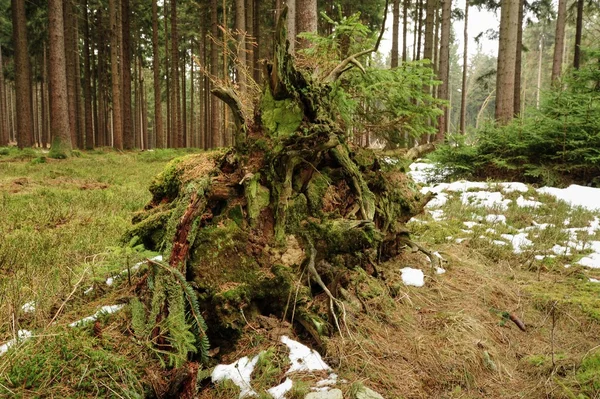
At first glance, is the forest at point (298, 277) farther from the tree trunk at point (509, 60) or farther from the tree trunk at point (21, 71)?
the tree trunk at point (21, 71)

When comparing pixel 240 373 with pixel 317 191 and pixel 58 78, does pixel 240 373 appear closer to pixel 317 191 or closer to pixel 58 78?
pixel 317 191

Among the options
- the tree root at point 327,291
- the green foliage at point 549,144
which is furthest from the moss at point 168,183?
the green foliage at point 549,144

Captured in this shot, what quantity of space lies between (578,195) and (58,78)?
14.8 meters

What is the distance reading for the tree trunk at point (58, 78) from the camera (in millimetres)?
11141

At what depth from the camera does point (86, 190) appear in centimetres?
673

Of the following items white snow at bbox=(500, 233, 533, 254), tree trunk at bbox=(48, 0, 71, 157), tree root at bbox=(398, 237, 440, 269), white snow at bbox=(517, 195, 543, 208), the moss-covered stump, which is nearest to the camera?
the moss-covered stump

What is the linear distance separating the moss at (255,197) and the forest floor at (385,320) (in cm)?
79

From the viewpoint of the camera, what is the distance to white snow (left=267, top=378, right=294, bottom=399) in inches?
74.9

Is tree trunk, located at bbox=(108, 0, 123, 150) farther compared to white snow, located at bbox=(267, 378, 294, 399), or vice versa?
tree trunk, located at bbox=(108, 0, 123, 150)

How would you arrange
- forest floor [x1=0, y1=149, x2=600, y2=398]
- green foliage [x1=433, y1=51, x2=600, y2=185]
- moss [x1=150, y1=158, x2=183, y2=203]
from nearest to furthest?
forest floor [x1=0, y1=149, x2=600, y2=398]
moss [x1=150, y1=158, x2=183, y2=203]
green foliage [x1=433, y1=51, x2=600, y2=185]

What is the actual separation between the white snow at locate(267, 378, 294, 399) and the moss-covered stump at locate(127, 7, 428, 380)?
421mm

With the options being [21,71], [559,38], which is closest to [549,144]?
[559,38]

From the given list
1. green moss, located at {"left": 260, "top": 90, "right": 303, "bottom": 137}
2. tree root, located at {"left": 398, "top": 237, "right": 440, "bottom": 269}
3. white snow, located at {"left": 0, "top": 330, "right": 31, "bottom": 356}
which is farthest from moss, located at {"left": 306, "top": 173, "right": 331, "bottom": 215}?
white snow, located at {"left": 0, "top": 330, "right": 31, "bottom": 356}

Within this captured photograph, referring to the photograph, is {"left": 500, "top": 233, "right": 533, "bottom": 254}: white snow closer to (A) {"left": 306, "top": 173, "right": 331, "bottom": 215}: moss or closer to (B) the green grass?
(A) {"left": 306, "top": 173, "right": 331, "bottom": 215}: moss
